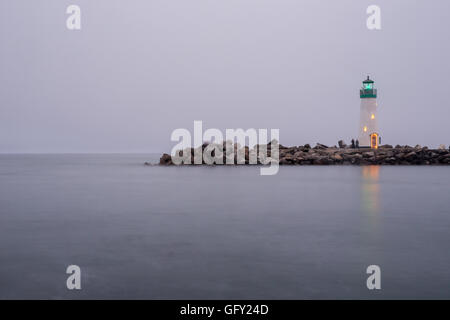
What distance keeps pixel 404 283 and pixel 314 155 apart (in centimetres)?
3830

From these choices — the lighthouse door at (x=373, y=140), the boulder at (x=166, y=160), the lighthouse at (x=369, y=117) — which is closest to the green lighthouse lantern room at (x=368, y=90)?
the lighthouse at (x=369, y=117)

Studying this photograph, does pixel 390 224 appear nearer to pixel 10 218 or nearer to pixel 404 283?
pixel 404 283

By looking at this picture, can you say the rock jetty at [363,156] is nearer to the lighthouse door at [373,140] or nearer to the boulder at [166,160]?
the lighthouse door at [373,140]

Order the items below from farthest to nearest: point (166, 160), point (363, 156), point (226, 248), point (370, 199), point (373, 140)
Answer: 1. point (166, 160)
2. point (373, 140)
3. point (363, 156)
4. point (370, 199)
5. point (226, 248)

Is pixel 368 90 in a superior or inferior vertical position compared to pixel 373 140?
superior

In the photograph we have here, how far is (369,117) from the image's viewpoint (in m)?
42.4

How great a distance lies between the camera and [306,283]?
231 inches

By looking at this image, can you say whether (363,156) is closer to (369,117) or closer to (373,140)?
(373,140)

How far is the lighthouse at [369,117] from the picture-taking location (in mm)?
42438

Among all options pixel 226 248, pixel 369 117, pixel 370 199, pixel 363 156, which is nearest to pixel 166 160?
pixel 363 156
